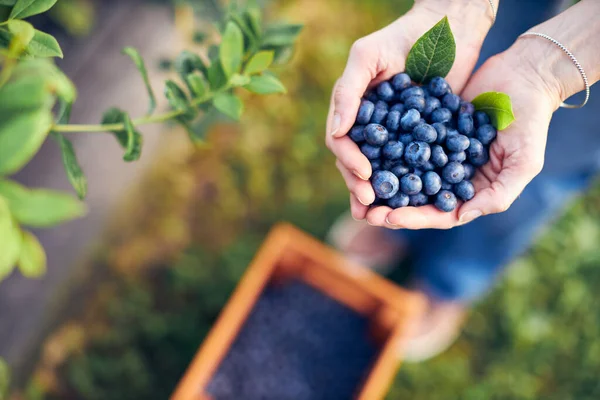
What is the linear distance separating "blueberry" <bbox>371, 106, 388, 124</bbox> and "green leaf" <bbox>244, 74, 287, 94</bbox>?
→ 0.61 ft

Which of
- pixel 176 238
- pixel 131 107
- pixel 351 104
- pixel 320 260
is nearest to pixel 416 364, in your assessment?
pixel 320 260

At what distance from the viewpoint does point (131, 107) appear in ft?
6.50

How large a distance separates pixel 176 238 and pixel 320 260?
64cm

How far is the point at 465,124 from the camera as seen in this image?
0.95 metres

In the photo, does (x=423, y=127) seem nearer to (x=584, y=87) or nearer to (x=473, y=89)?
(x=473, y=89)

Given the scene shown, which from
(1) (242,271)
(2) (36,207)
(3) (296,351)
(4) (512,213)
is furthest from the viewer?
(1) (242,271)

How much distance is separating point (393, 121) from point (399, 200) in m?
0.15

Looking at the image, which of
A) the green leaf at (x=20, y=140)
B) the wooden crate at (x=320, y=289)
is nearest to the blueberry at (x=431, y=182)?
the green leaf at (x=20, y=140)

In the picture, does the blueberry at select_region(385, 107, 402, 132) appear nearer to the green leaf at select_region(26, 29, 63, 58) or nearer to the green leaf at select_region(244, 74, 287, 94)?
the green leaf at select_region(244, 74, 287, 94)

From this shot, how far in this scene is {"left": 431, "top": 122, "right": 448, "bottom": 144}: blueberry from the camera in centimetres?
93

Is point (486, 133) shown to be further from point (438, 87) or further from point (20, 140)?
point (20, 140)

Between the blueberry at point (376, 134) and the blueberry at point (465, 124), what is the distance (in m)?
0.15

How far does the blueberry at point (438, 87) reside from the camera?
3.16 ft

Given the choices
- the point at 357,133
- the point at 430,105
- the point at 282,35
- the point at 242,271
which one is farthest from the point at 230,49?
the point at 242,271
